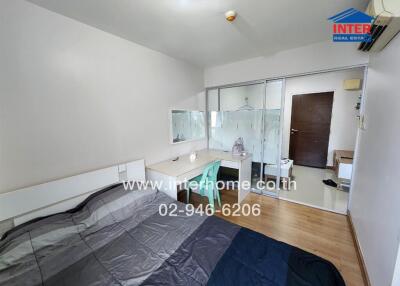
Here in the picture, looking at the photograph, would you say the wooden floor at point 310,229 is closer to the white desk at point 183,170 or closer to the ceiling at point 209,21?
the white desk at point 183,170

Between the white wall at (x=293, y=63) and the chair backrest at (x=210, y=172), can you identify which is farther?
the chair backrest at (x=210, y=172)

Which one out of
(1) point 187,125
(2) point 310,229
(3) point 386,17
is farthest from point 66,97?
(2) point 310,229

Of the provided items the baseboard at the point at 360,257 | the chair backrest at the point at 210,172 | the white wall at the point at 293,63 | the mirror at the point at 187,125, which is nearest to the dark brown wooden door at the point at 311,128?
the white wall at the point at 293,63

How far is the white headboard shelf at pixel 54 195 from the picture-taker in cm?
137

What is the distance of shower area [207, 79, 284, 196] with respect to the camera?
116 inches

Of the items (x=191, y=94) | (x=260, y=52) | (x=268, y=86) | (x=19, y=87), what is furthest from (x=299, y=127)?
(x=19, y=87)

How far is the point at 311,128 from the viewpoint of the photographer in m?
4.45

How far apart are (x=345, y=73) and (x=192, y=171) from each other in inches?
170

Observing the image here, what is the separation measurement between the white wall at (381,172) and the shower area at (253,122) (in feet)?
3.79

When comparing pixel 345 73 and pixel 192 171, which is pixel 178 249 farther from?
pixel 345 73

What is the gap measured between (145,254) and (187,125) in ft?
7.67

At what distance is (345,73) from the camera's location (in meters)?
3.90

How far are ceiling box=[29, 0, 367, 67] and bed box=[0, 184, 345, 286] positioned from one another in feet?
6.11

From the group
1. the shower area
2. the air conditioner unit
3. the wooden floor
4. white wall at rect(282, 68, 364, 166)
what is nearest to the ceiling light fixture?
the air conditioner unit
